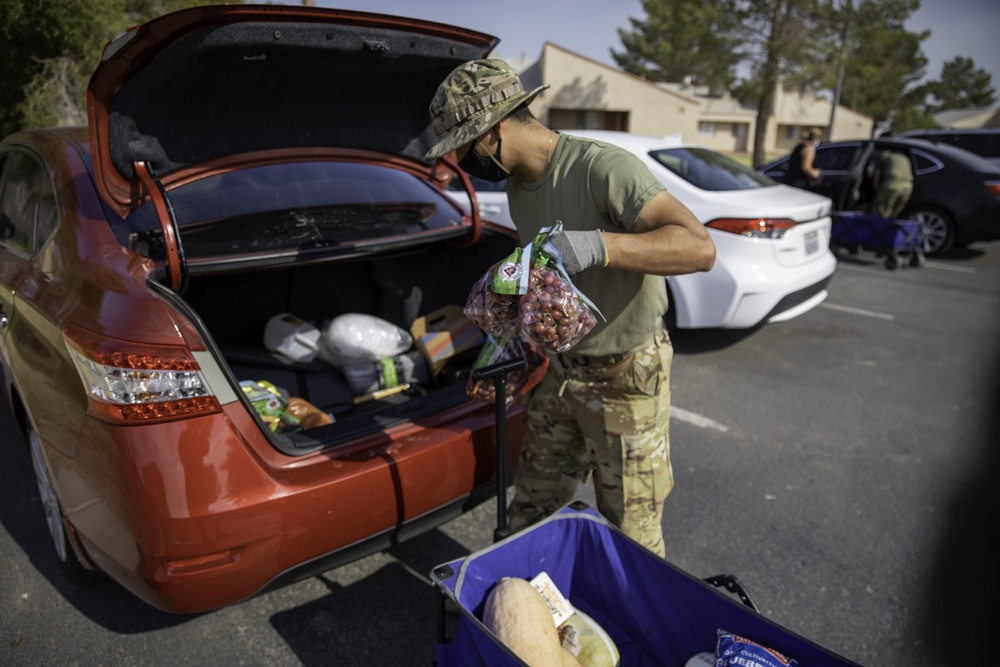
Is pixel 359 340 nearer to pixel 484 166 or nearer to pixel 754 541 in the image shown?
pixel 484 166

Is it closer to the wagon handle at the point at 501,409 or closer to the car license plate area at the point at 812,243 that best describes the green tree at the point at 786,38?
the car license plate area at the point at 812,243

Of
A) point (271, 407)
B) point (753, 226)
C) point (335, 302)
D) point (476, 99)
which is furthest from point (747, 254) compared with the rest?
point (271, 407)

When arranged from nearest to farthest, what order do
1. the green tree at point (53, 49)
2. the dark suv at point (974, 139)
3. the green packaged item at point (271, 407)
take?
the green packaged item at point (271, 407), the green tree at point (53, 49), the dark suv at point (974, 139)

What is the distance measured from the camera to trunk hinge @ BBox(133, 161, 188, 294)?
208 cm

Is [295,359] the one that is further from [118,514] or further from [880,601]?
[880,601]

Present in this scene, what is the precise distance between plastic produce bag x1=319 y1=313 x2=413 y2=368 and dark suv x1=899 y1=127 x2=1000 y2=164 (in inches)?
469

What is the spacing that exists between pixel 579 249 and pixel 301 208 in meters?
1.69

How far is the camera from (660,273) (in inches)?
65.2

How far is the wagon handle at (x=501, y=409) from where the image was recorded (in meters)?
1.87

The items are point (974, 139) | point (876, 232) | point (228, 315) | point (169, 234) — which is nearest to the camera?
point (169, 234)

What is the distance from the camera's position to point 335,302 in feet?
11.3

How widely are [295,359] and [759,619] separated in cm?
227

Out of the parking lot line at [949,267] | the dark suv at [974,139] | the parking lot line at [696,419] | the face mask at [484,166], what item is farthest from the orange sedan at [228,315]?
the dark suv at [974,139]

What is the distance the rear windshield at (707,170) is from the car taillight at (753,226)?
0.42m
